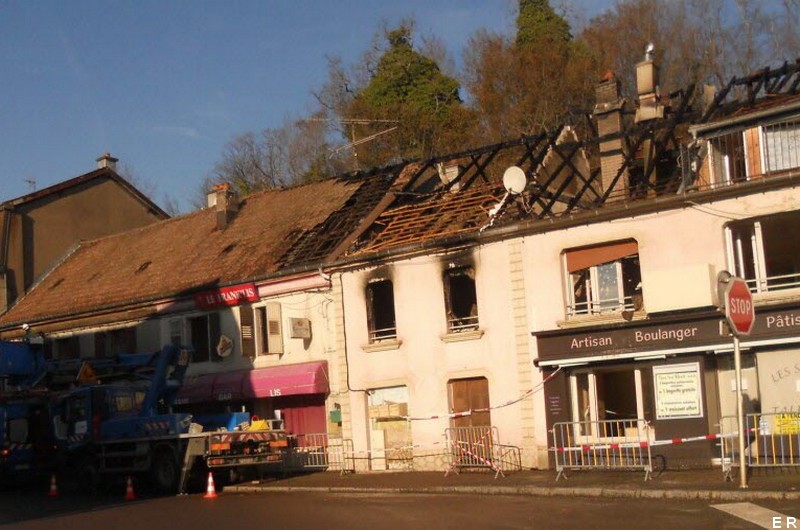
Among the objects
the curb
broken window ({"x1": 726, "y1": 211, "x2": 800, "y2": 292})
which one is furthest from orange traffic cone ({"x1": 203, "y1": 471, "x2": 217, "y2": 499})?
broken window ({"x1": 726, "y1": 211, "x2": 800, "y2": 292})

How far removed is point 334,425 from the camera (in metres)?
25.9

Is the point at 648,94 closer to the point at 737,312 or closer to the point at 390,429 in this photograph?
the point at 390,429

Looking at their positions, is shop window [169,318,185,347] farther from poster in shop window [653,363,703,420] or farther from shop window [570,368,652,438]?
poster in shop window [653,363,703,420]

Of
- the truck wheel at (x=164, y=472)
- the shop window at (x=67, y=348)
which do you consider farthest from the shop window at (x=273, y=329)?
the shop window at (x=67, y=348)

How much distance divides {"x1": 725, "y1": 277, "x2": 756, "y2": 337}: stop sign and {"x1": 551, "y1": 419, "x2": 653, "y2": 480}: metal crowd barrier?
3698 mm

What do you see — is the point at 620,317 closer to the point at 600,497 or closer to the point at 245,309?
the point at 600,497

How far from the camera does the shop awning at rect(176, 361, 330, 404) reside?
25859 mm

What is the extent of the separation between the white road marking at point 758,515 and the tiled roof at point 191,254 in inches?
588

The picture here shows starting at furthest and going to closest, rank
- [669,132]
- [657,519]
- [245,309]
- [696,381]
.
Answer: [245,309] < [669,132] < [696,381] < [657,519]

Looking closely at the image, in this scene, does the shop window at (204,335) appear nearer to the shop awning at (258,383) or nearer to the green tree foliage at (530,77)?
the shop awning at (258,383)

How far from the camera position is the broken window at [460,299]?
23.6 m

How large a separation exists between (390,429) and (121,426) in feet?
21.1

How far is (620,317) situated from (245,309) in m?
11.7

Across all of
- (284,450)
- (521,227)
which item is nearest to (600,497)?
(521,227)
